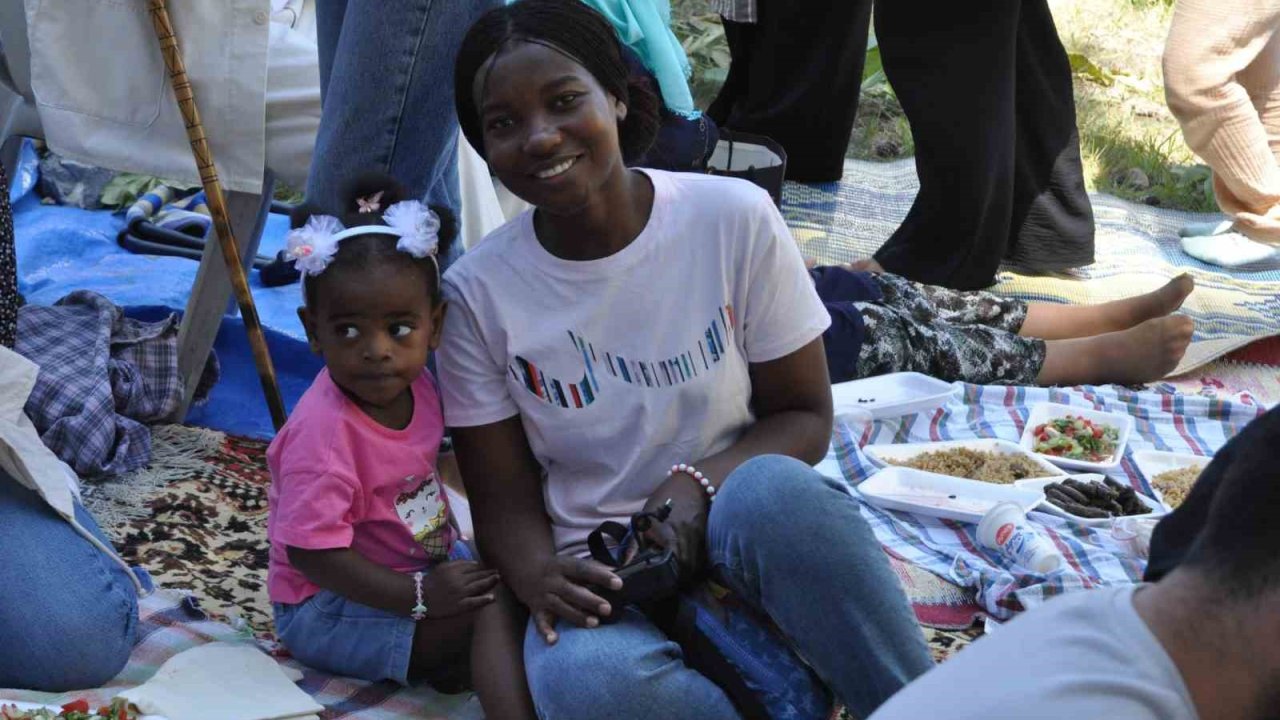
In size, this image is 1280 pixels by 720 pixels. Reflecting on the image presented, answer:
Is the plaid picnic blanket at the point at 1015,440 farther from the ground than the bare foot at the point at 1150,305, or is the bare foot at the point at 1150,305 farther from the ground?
the bare foot at the point at 1150,305

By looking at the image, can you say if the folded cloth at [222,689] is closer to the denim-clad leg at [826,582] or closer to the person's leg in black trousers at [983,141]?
the denim-clad leg at [826,582]

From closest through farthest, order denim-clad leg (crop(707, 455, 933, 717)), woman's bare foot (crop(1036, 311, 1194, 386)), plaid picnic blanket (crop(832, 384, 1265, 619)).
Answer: denim-clad leg (crop(707, 455, 933, 717))
plaid picnic blanket (crop(832, 384, 1265, 619))
woman's bare foot (crop(1036, 311, 1194, 386))

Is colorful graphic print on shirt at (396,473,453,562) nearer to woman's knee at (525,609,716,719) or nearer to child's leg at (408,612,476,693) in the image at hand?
child's leg at (408,612,476,693)

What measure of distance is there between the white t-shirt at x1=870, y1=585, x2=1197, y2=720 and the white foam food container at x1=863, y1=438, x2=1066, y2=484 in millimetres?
1930

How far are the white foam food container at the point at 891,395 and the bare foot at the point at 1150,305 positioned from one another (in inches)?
26.3

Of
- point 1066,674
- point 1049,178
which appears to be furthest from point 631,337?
point 1049,178

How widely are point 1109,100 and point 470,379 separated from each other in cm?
484

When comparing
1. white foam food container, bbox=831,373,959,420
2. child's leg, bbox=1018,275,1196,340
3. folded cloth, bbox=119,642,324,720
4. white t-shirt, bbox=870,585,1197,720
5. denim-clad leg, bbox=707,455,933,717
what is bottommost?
folded cloth, bbox=119,642,324,720

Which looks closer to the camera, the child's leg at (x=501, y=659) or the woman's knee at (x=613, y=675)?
the woman's knee at (x=613, y=675)

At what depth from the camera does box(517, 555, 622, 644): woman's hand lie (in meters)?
1.93

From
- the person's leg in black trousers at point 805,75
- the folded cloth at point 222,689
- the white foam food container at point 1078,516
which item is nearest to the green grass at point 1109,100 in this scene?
the person's leg in black trousers at point 805,75

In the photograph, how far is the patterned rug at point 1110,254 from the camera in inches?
159

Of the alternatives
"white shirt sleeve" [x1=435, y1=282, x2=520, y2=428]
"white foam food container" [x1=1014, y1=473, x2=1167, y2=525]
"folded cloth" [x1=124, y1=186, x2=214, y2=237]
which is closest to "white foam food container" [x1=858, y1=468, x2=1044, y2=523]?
"white foam food container" [x1=1014, y1=473, x2=1167, y2=525]

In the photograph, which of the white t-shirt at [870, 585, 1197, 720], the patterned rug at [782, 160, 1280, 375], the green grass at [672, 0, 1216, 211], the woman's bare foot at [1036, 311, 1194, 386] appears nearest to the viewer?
the white t-shirt at [870, 585, 1197, 720]
